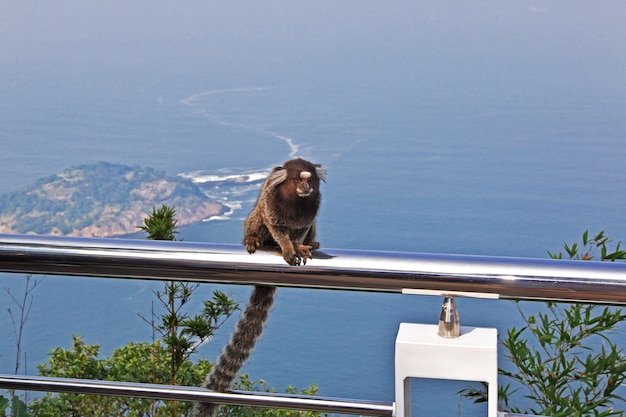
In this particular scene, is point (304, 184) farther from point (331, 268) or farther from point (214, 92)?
point (214, 92)

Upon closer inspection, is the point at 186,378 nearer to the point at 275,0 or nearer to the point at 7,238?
the point at 7,238

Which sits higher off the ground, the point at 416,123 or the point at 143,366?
the point at 416,123

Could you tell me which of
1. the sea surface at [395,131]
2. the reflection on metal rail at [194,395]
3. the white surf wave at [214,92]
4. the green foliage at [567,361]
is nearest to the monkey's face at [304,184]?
the green foliage at [567,361]

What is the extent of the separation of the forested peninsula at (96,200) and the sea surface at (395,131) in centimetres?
12

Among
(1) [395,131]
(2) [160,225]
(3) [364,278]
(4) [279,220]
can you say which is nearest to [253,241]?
(4) [279,220]

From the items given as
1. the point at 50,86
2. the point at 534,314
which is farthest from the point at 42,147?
the point at 534,314

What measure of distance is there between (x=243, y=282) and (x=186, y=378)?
1.41 meters

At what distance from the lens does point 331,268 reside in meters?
1.26

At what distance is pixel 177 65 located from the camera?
285 inches

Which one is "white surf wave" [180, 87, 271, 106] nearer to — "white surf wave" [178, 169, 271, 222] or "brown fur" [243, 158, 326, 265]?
"white surf wave" [178, 169, 271, 222]

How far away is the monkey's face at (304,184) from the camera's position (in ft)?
6.56

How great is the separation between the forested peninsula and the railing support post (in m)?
4.50

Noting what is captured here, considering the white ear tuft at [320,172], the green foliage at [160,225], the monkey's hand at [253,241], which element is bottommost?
the monkey's hand at [253,241]

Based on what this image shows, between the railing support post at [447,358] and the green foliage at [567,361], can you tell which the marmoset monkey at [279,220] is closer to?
the railing support post at [447,358]
